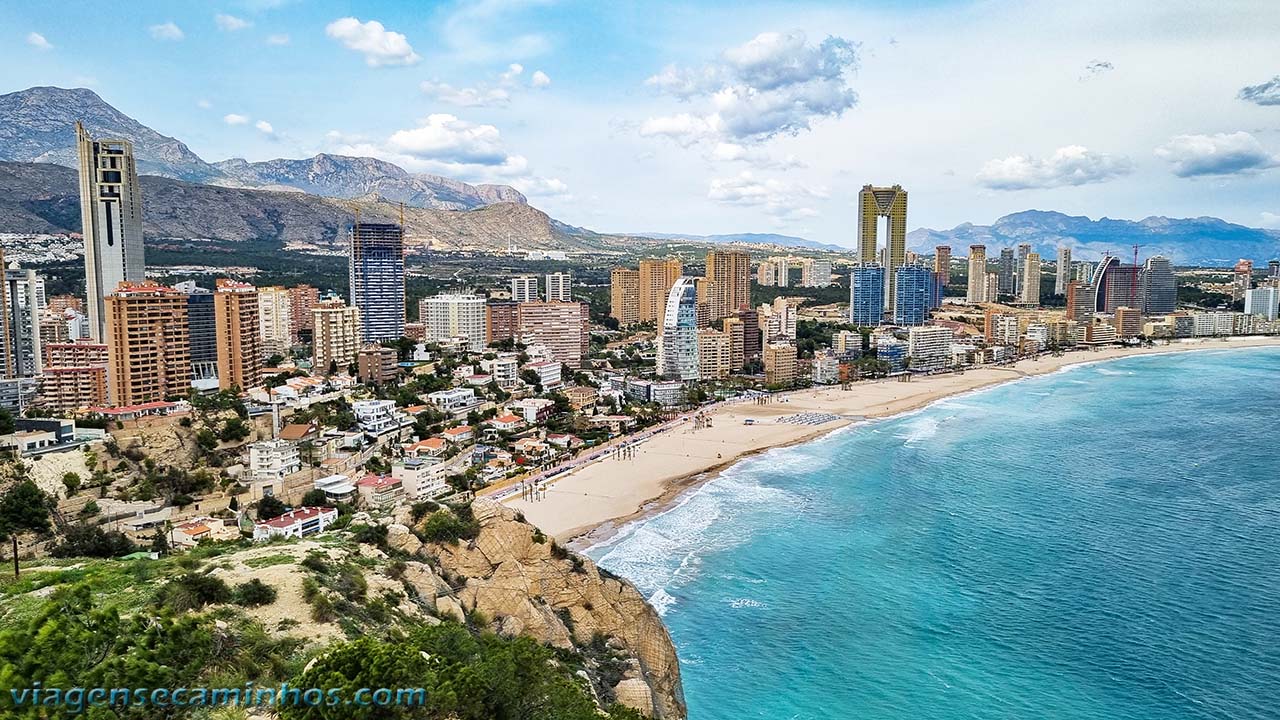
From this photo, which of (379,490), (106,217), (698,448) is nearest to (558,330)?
(698,448)

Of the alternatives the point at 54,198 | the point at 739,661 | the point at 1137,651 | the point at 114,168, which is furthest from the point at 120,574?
the point at 54,198

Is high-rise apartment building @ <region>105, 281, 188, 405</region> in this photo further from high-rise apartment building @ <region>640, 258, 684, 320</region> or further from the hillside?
high-rise apartment building @ <region>640, 258, 684, 320</region>

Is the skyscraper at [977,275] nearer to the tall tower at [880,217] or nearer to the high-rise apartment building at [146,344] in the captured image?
the tall tower at [880,217]

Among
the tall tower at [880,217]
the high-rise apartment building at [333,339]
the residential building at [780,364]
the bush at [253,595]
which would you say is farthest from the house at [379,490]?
the tall tower at [880,217]

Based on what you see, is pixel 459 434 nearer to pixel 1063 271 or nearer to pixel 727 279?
pixel 727 279

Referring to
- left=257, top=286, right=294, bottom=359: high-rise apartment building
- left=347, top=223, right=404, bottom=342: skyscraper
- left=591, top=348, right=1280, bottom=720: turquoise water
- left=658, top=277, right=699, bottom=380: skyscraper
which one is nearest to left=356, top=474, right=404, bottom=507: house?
left=591, top=348, right=1280, bottom=720: turquoise water

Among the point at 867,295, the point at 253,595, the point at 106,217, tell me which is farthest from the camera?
the point at 867,295

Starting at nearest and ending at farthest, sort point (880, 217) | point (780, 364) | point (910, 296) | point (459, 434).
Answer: point (459, 434), point (780, 364), point (910, 296), point (880, 217)

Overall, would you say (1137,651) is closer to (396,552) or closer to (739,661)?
(739,661)
